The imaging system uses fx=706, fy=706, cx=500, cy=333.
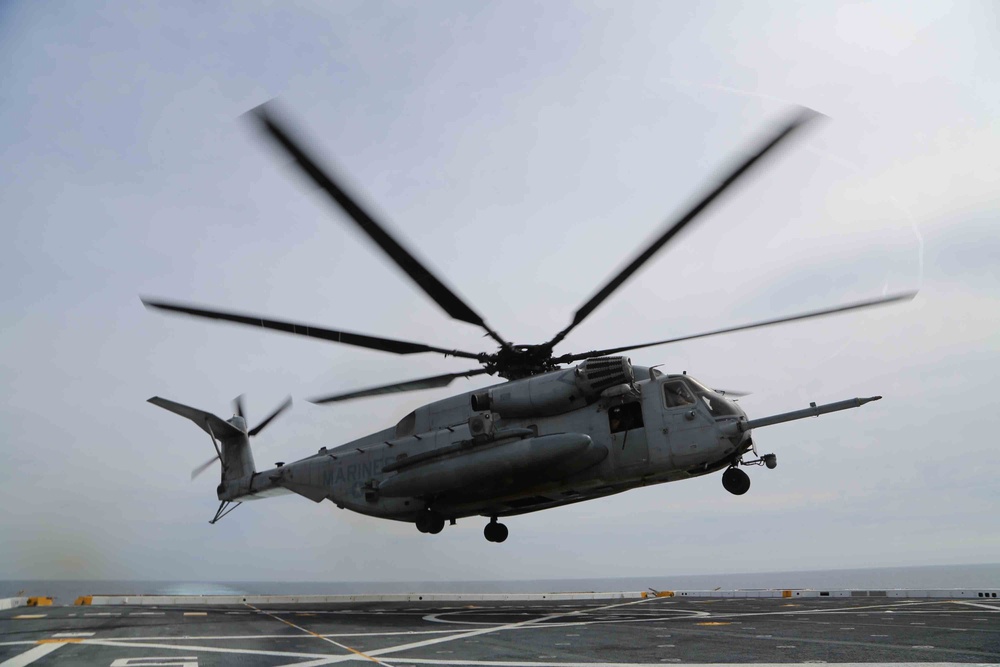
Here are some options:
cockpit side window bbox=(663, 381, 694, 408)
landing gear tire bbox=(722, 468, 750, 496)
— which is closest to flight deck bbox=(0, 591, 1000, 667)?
landing gear tire bbox=(722, 468, 750, 496)

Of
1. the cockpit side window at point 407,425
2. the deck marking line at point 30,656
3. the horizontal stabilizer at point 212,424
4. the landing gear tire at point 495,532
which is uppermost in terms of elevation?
the horizontal stabilizer at point 212,424

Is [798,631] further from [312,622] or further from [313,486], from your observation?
[313,486]

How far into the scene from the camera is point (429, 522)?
20172 mm

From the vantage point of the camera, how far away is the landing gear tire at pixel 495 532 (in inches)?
816

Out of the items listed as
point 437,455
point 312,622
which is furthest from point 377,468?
point 312,622

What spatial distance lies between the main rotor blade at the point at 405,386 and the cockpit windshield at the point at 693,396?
4797 mm

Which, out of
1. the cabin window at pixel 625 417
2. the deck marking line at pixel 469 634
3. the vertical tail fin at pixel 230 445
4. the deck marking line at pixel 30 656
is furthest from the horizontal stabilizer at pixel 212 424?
the cabin window at pixel 625 417

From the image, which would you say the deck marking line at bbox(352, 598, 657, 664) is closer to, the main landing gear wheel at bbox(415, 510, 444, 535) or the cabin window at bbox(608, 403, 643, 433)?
the main landing gear wheel at bbox(415, 510, 444, 535)

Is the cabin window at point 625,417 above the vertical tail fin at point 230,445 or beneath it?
beneath

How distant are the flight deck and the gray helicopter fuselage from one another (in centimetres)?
321

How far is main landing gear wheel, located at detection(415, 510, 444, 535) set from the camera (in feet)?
66.2

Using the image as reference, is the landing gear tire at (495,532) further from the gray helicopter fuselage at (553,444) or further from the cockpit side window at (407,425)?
the cockpit side window at (407,425)

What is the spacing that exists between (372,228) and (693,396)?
30.8 feet

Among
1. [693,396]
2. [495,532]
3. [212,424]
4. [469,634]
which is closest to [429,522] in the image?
[495,532]
